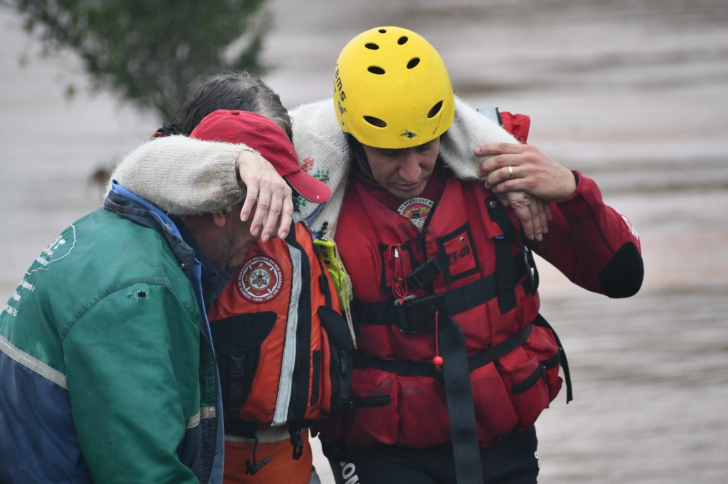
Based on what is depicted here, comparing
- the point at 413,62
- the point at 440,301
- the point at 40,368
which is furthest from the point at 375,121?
the point at 40,368

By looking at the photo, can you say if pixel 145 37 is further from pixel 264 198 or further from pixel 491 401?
pixel 264 198

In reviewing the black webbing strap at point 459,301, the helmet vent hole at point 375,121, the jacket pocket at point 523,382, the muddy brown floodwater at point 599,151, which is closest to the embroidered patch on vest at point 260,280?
the black webbing strap at point 459,301

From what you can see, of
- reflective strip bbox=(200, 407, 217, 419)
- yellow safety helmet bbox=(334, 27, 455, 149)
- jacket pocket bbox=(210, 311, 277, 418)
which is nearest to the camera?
reflective strip bbox=(200, 407, 217, 419)

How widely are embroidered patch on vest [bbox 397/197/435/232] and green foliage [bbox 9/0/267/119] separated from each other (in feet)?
17.5

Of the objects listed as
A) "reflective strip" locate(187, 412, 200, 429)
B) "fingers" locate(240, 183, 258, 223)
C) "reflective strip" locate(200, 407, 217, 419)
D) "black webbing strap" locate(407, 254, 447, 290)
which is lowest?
"black webbing strap" locate(407, 254, 447, 290)

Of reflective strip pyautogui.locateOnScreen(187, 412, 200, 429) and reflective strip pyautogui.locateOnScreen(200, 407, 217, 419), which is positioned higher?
reflective strip pyautogui.locateOnScreen(187, 412, 200, 429)

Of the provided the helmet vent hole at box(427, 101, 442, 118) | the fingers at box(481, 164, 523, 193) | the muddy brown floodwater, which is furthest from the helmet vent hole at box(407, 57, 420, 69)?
the muddy brown floodwater

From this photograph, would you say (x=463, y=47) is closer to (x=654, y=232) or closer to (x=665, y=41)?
(x=665, y=41)

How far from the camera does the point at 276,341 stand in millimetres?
2385

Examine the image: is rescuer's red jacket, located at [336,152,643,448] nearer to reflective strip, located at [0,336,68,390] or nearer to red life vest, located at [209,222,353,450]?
red life vest, located at [209,222,353,450]

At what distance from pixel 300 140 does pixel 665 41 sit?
57.5 ft

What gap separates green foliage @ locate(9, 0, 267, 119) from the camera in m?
7.51

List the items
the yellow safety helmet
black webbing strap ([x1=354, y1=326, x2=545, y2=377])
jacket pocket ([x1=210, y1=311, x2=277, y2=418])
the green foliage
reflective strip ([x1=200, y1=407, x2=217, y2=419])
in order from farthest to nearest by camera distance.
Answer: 1. the green foliage
2. black webbing strap ([x1=354, y1=326, x2=545, y2=377])
3. the yellow safety helmet
4. jacket pocket ([x1=210, y1=311, x2=277, y2=418])
5. reflective strip ([x1=200, y1=407, x2=217, y2=419])

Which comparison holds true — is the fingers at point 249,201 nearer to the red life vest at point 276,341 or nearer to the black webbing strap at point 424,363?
the red life vest at point 276,341
